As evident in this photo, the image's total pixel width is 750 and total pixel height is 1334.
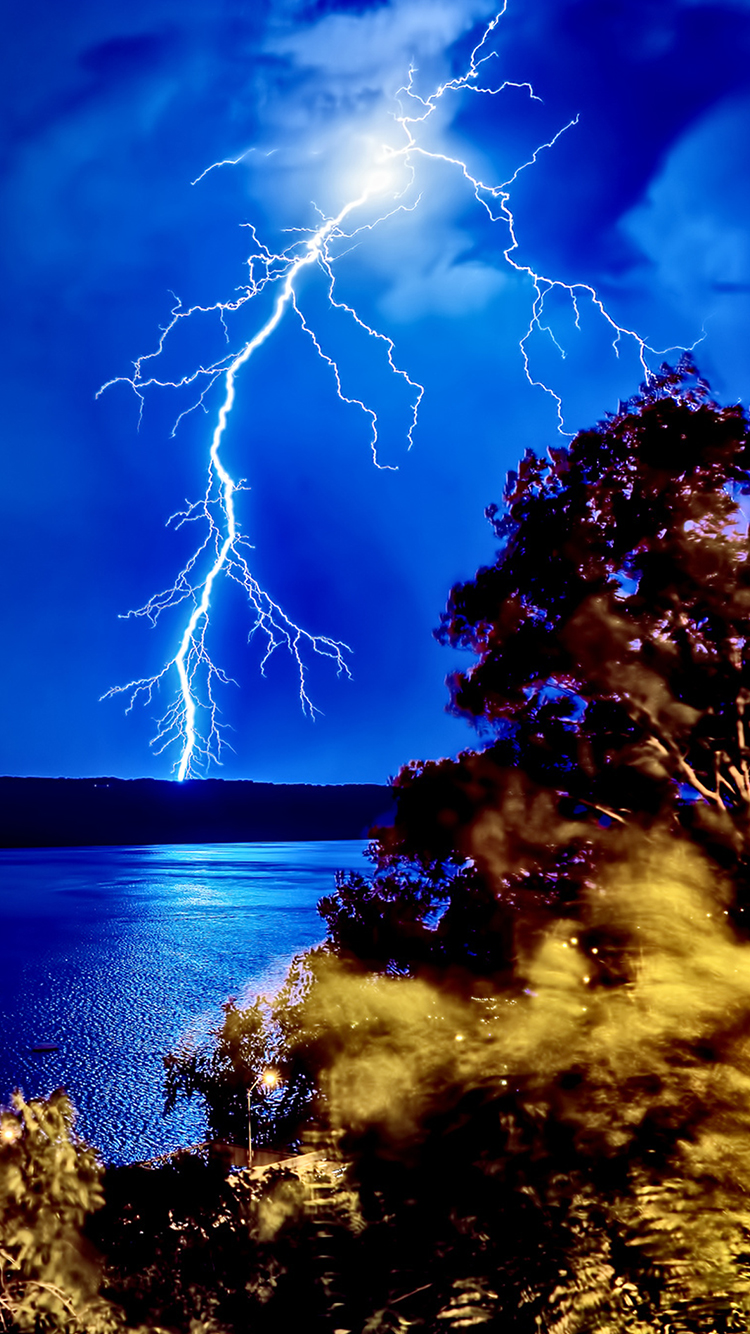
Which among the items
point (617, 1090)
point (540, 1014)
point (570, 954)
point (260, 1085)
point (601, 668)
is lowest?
point (260, 1085)

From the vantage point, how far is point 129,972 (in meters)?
48.4

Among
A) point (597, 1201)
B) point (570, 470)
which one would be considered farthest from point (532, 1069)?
point (570, 470)

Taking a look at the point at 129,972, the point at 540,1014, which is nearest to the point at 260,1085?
the point at 540,1014

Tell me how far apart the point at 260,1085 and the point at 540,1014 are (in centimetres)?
1116

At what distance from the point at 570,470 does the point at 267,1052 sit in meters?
13.1

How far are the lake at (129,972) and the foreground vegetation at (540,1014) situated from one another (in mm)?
18816

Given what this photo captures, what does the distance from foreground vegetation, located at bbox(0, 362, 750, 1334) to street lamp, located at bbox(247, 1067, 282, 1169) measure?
14.5 ft

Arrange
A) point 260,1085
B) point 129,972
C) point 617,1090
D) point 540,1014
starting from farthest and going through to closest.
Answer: point 129,972 → point 260,1085 → point 540,1014 → point 617,1090

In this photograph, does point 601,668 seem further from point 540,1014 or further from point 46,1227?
point 46,1227

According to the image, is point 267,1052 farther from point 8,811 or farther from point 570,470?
point 8,811

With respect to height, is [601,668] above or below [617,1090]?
above

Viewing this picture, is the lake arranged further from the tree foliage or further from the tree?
the tree

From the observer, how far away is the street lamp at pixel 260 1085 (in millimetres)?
15425

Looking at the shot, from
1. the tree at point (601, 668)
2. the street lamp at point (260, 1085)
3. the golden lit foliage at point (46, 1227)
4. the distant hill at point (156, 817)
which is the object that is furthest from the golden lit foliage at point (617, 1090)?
the distant hill at point (156, 817)
